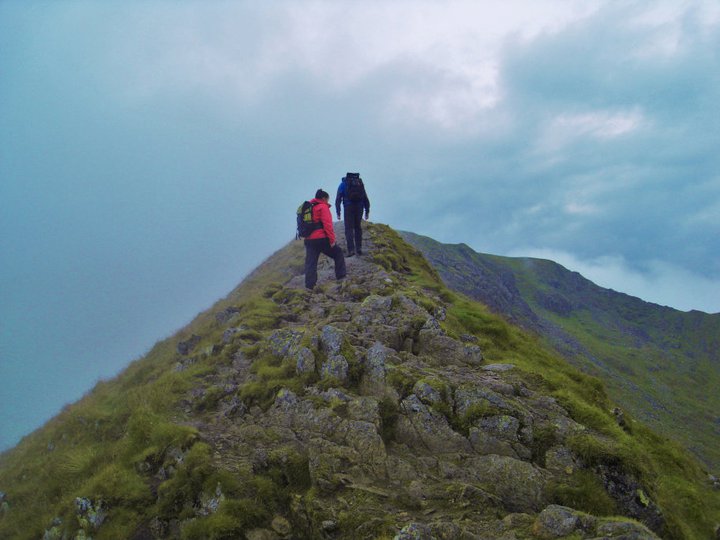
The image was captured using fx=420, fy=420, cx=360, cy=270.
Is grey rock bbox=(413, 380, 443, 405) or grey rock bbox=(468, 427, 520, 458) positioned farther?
grey rock bbox=(413, 380, 443, 405)

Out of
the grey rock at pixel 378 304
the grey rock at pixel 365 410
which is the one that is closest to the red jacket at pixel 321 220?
the grey rock at pixel 378 304

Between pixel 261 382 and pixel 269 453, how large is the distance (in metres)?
3.02

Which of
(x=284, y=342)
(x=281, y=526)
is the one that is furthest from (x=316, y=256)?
(x=281, y=526)

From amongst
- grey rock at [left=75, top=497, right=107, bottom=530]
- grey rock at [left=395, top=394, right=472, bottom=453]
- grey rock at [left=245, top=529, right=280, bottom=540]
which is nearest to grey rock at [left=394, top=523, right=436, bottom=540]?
grey rock at [left=245, top=529, right=280, bottom=540]

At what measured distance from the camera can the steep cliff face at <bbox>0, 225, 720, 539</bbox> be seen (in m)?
7.58

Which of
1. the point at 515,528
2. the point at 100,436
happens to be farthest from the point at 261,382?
the point at 515,528

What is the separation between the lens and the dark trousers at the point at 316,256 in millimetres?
19516

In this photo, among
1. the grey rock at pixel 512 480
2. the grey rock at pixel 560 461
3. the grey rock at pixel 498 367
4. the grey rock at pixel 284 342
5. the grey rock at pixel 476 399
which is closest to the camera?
the grey rock at pixel 512 480

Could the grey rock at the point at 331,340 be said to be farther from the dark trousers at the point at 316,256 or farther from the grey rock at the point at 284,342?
the dark trousers at the point at 316,256

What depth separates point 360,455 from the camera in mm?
8789

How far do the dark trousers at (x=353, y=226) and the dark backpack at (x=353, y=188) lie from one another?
434mm

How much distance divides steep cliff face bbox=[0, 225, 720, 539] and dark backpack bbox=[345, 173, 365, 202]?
924 cm

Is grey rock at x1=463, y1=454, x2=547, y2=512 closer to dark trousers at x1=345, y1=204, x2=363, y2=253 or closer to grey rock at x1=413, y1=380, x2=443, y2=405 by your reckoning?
grey rock at x1=413, y1=380, x2=443, y2=405

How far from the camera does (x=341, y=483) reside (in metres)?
8.12
